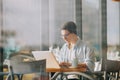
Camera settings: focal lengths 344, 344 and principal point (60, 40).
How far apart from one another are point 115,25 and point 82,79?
235 cm

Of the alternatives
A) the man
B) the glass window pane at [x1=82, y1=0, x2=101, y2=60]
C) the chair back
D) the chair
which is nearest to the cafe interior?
the glass window pane at [x1=82, y1=0, x2=101, y2=60]

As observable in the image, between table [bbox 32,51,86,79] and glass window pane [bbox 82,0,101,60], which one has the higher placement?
glass window pane [bbox 82,0,101,60]

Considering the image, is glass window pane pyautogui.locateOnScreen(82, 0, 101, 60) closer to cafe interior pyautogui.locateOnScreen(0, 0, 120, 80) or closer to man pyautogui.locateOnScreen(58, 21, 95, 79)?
cafe interior pyautogui.locateOnScreen(0, 0, 120, 80)

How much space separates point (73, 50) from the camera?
414cm

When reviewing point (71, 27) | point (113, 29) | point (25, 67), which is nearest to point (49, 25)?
point (71, 27)

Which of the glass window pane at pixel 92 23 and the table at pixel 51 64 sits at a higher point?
the glass window pane at pixel 92 23

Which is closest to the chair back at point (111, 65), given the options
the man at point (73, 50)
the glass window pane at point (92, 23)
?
the man at point (73, 50)

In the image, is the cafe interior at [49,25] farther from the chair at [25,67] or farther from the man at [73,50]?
the chair at [25,67]

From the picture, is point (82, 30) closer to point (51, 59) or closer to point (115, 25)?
point (115, 25)

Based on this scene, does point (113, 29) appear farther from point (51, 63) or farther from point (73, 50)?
point (51, 63)

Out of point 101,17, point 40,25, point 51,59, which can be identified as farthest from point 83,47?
point 101,17

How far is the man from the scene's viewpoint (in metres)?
4.00

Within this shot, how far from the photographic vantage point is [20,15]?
5.07m

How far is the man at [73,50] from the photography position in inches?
157
